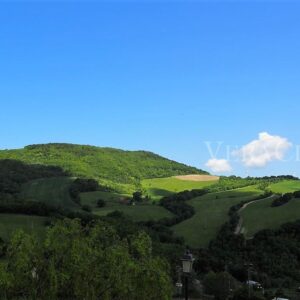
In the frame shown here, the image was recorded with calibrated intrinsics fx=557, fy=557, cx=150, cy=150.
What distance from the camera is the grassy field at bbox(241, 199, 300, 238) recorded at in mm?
144500

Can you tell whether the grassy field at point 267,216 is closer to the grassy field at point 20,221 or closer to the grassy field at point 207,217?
the grassy field at point 207,217

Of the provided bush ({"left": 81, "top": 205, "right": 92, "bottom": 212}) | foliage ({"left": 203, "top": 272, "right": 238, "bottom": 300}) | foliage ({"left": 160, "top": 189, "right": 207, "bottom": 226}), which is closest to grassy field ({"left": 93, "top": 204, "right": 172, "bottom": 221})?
bush ({"left": 81, "top": 205, "right": 92, "bottom": 212})

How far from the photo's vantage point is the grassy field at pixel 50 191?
170 meters

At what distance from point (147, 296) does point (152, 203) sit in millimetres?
162347

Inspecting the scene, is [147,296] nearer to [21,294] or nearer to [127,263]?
[127,263]

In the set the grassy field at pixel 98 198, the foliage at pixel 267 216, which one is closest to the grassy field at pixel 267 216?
the foliage at pixel 267 216

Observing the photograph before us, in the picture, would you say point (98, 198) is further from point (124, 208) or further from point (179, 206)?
point (179, 206)

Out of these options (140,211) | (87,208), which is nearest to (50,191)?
(87,208)

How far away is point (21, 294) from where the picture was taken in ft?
65.7

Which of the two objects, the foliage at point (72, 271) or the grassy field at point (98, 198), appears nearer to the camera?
the foliage at point (72, 271)

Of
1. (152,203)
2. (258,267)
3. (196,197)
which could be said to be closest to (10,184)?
(152,203)

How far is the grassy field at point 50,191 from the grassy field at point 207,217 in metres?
36.2

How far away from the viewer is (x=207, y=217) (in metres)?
157

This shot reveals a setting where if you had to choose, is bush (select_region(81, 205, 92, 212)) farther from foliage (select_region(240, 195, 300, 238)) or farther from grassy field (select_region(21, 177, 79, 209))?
foliage (select_region(240, 195, 300, 238))
